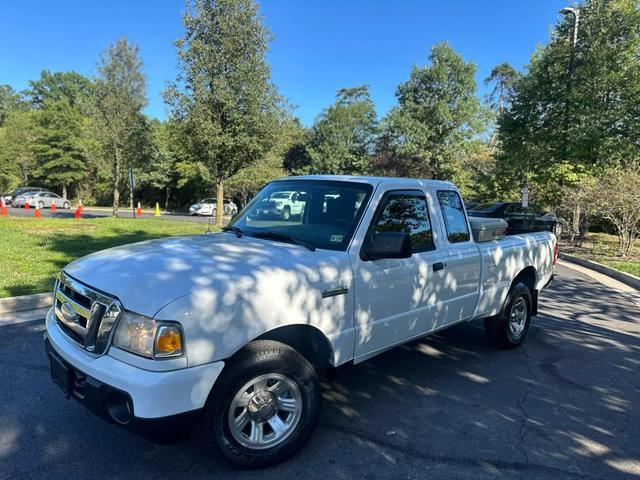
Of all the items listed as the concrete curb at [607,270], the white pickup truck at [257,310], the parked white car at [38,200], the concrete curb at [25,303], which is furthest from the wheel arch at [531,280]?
the parked white car at [38,200]

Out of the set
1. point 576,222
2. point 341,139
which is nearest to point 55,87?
point 341,139

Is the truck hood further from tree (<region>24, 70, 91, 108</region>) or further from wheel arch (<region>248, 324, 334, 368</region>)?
tree (<region>24, 70, 91, 108</region>)

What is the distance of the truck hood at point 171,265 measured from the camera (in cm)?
249

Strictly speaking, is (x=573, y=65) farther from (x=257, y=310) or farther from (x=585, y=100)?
(x=257, y=310)

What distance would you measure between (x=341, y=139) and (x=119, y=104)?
28288 mm

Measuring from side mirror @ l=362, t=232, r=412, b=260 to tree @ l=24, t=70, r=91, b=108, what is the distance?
90.4 m

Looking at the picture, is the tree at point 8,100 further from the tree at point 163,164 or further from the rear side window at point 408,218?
the rear side window at point 408,218

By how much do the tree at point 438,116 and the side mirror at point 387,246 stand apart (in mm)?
30682

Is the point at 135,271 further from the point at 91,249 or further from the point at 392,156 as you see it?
the point at 392,156

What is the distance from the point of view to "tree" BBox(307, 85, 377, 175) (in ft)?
150

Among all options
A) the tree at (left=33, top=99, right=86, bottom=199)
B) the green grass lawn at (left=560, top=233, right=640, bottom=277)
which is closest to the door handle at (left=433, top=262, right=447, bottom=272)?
the green grass lawn at (left=560, top=233, right=640, bottom=277)

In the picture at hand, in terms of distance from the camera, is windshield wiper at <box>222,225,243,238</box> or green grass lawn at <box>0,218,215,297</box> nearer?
windshield wiper at <box>222,225,243,238</box>

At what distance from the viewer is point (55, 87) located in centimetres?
8169

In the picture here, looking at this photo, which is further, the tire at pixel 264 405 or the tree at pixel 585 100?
the tree at pixel 585 100
